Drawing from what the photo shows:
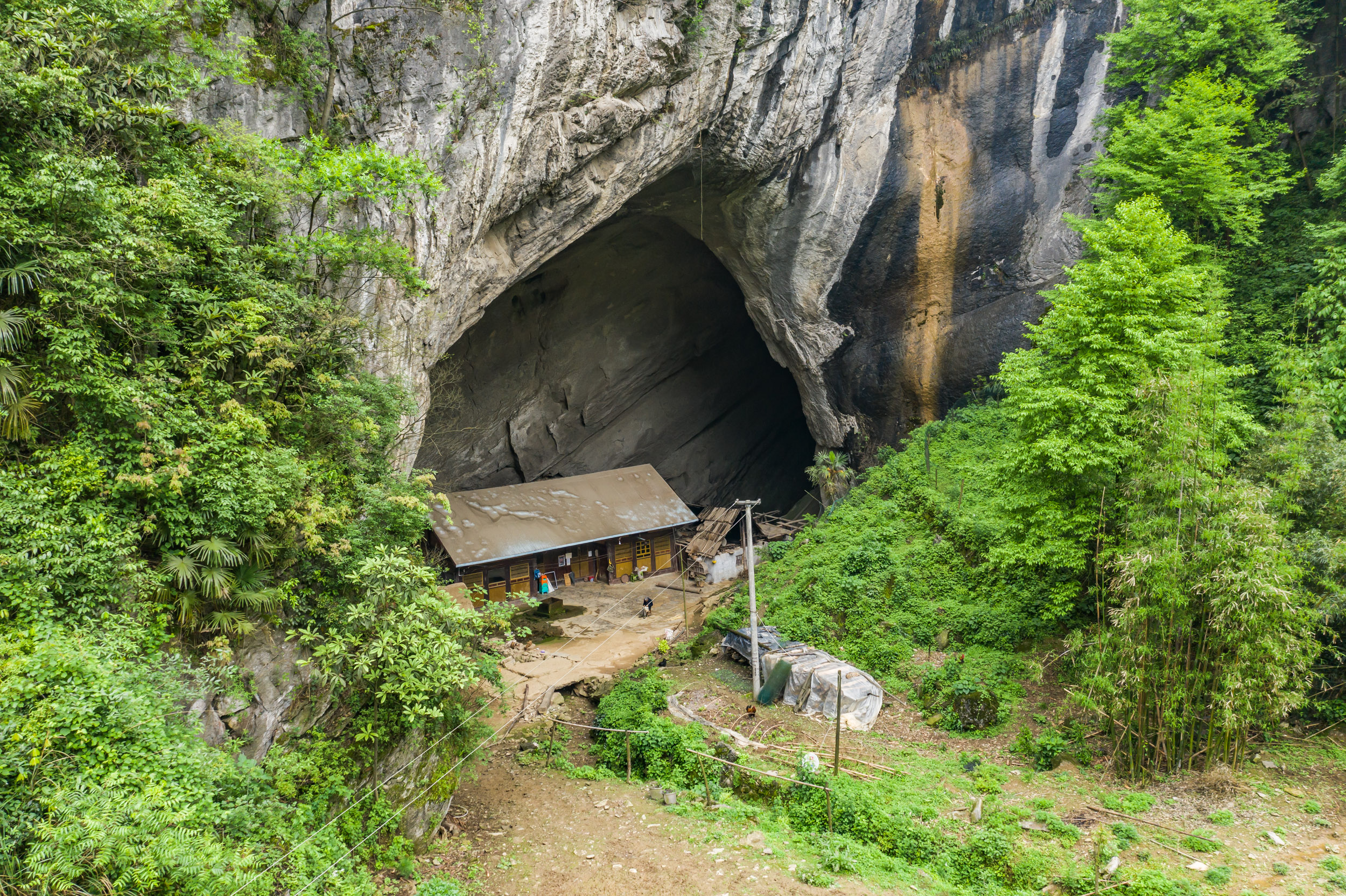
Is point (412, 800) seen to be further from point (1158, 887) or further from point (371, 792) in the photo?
point (1158, 887)

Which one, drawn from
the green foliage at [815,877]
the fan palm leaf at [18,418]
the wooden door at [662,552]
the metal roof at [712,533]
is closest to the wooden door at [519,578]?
the wooden door at [662,552]

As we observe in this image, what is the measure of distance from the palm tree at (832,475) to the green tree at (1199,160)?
40.5ft

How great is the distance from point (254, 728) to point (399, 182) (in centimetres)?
861

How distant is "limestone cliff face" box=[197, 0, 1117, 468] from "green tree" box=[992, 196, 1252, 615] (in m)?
10.6

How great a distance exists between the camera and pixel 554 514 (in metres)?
23.0

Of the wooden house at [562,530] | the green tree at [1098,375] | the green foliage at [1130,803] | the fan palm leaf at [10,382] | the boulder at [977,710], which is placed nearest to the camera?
the fan palm leaf at [10,382]

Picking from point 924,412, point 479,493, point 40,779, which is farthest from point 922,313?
point 40,779

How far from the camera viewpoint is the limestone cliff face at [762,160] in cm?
1430

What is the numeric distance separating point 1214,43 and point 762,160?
1186 centimetres

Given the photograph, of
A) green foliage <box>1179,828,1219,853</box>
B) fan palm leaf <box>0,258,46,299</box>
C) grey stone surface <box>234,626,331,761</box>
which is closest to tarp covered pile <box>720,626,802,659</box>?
green foliage <box>1179,828,1219,853</box>

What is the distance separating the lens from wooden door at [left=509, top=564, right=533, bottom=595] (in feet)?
71.7

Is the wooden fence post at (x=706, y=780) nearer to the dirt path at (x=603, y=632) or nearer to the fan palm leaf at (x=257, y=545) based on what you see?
the dirt path at (x=603, y=632)

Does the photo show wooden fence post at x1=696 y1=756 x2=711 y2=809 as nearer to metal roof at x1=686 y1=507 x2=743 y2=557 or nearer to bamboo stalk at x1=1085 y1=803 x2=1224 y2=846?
bamboo stalk at x1=1085 y1=803 x2=1224 y2=846

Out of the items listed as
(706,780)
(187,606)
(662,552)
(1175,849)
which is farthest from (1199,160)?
(187,606)
